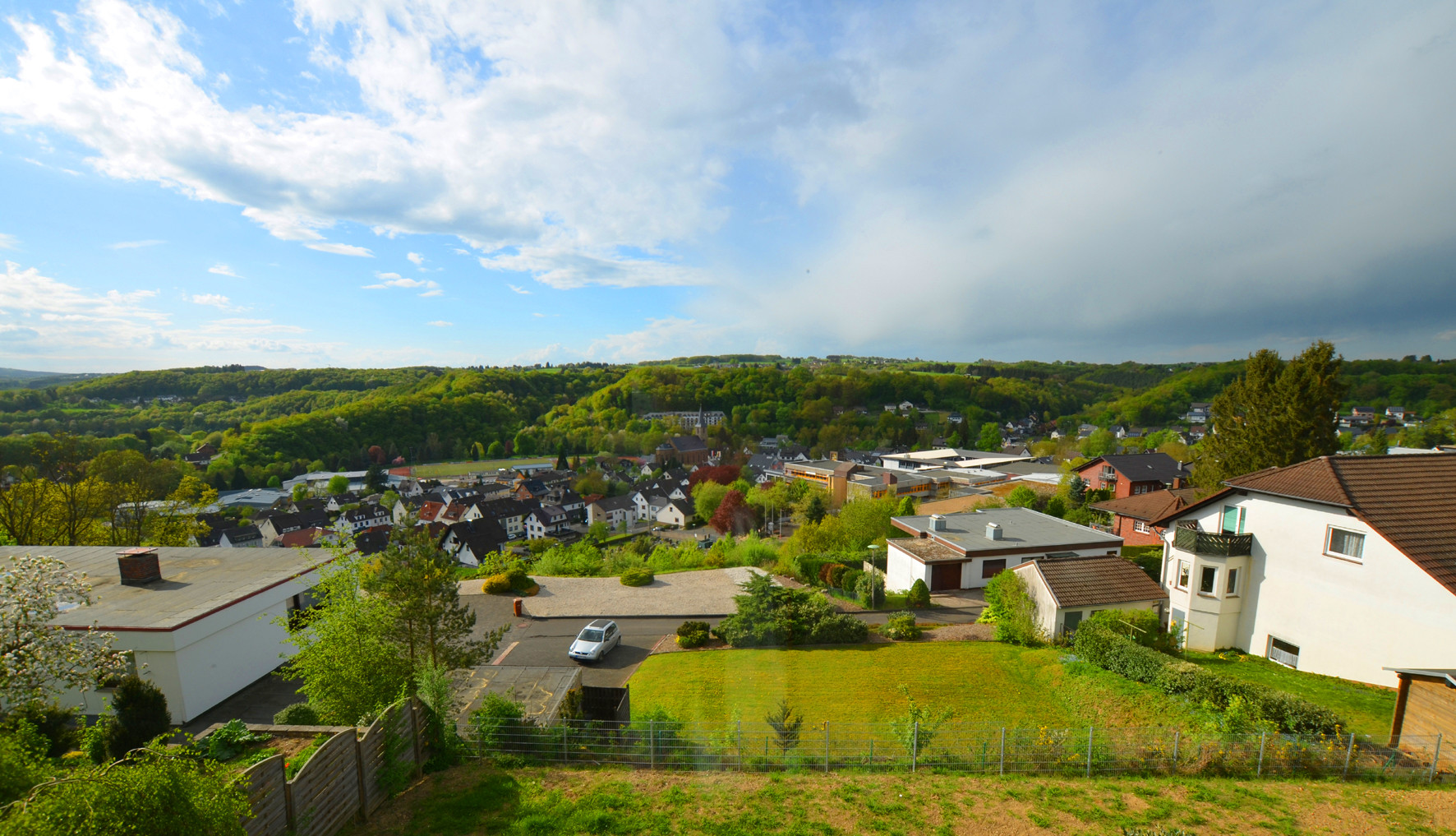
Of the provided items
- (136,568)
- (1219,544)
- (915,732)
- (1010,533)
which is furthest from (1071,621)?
(136,568)

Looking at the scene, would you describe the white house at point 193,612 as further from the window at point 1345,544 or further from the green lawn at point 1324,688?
the window at point 1345,544

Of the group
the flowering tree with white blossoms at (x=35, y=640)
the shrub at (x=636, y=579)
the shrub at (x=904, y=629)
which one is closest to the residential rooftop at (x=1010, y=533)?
the shrub at (x=904, y=629)

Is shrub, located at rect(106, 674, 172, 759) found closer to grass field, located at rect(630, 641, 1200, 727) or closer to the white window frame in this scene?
grass field, located at rect(630, 641, 1200, 727)

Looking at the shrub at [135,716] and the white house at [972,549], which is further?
the white house at [972,549]

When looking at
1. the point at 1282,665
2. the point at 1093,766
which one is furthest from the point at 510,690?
the point at 1282,665

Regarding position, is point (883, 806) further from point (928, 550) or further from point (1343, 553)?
point (928, 550)

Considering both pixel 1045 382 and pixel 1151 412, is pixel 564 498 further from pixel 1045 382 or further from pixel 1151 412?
pixel 1045 382

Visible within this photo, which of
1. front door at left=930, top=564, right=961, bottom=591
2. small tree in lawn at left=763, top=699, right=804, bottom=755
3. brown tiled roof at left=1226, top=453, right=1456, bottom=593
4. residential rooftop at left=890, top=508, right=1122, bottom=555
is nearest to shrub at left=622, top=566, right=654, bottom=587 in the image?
residential rooftop at left=890, top=508, right=1122, bottom=555
